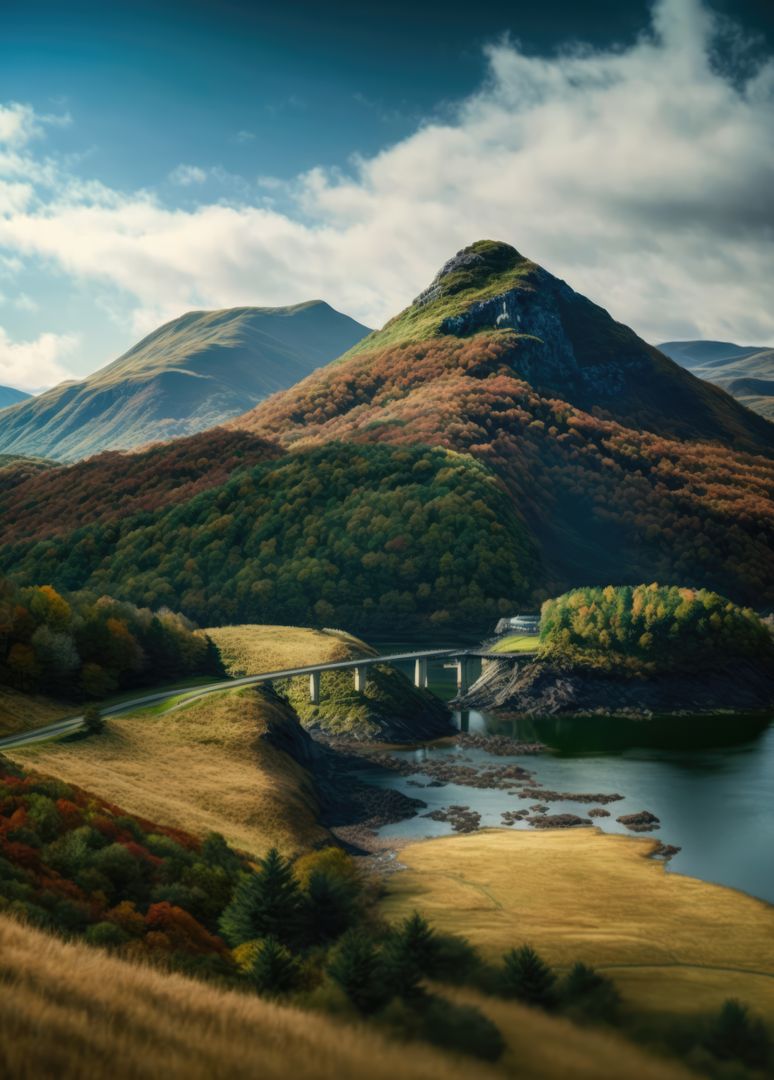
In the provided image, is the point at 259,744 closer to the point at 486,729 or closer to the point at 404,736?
the point at 404,736

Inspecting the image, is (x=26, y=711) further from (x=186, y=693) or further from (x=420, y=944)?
(x=420, y=944)

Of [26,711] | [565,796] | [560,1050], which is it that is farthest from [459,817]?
[560,1050]

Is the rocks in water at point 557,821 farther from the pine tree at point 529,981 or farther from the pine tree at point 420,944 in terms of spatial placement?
the pine tree at point 529,981

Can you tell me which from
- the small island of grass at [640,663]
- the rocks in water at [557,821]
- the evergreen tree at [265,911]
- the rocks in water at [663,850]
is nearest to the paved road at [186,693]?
the small island of grass at [640,663]

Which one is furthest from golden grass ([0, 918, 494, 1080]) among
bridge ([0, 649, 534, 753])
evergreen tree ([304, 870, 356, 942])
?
bridge ([0, 649, 534, 753])

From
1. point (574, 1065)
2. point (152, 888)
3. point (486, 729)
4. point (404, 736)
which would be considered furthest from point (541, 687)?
point (574, 1065)
